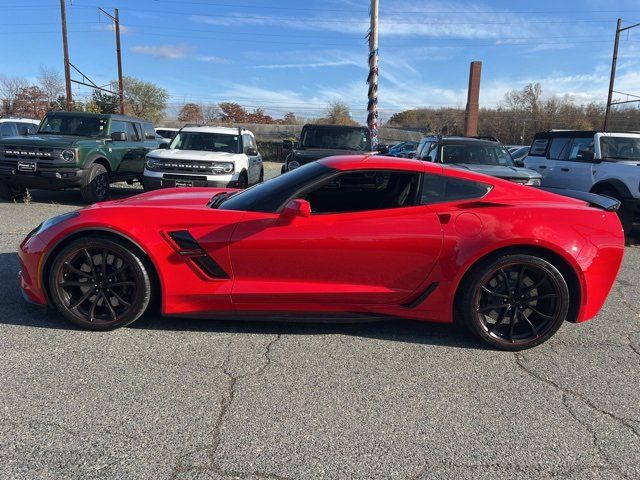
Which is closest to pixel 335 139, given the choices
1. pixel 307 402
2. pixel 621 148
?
pixel 621 148

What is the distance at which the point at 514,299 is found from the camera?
357cm

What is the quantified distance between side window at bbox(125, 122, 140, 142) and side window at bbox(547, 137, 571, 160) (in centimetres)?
960

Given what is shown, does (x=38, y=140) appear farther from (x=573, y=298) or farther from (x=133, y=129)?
(x=573, y=298)

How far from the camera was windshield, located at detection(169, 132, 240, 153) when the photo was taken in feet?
33.7

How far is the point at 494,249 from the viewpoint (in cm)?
346

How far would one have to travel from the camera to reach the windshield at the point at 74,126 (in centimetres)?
1045

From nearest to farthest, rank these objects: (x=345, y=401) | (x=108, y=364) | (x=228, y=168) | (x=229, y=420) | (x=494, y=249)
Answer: (x=229, y=420) < (x=345, y=401) < (x=108, y=364) < (x=494, y=249) < (x=228, y=168)

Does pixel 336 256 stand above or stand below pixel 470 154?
below

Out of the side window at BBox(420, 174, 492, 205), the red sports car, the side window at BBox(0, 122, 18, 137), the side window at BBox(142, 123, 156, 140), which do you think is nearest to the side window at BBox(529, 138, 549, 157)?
the red sports car

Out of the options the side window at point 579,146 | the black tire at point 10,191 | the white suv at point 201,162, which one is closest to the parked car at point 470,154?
the side window at point 579,146

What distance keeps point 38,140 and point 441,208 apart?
873cm

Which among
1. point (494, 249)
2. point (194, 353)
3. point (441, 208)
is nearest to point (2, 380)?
point (194, 353)

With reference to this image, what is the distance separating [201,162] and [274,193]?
578cm

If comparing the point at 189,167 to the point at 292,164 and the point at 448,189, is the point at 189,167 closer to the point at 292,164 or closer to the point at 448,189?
the point at 292,164
